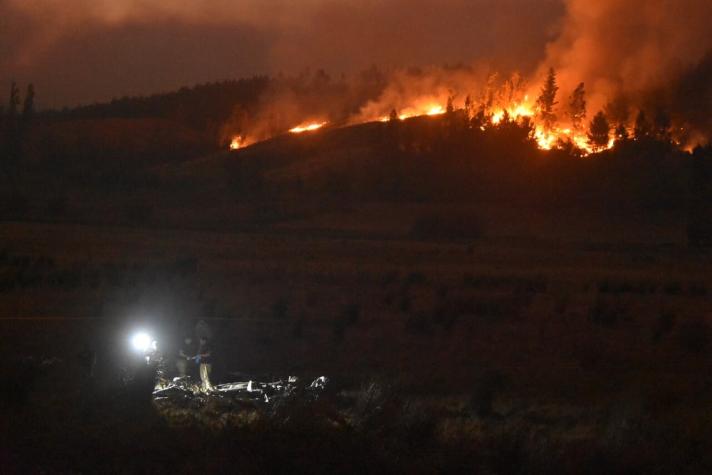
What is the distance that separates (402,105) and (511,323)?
131083 mm

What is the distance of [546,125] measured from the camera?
10956 cm

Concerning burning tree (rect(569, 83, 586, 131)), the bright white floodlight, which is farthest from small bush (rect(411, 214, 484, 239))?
the bright white floodlight

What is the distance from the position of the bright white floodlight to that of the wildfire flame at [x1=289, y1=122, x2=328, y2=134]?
400 ft

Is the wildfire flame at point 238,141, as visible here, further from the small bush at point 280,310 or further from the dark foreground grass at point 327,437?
the dark foreground grass at point 327,437

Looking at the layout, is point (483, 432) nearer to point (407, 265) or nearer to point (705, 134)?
point (407, 265)

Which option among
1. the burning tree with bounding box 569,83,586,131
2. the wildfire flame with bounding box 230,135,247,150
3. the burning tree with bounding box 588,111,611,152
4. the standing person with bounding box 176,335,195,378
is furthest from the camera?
the wildfire flame with bounding box 230,135,247,150

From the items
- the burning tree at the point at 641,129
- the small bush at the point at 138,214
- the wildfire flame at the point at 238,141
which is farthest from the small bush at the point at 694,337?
the wildfire flame at the point at 238,141

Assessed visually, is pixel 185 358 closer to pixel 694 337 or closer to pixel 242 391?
pixel 242 391

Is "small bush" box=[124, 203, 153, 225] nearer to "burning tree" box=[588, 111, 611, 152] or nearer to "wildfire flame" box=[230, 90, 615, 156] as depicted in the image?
"wildfire flame" box=[230, 90, 615, 156]

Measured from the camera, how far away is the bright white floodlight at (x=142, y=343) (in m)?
15.0

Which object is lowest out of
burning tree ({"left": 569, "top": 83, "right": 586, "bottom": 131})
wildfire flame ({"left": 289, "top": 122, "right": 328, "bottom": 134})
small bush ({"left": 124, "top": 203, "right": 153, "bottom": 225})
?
small bush ({"left": 124, "top": 203, "right": 153, "bottom": 225})

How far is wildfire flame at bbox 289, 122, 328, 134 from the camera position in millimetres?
139262

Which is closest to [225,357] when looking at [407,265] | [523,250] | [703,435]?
[703,435]

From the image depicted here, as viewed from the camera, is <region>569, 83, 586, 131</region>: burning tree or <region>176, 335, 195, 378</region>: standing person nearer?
<region>176, 335, 195, 378</region>: standing person
